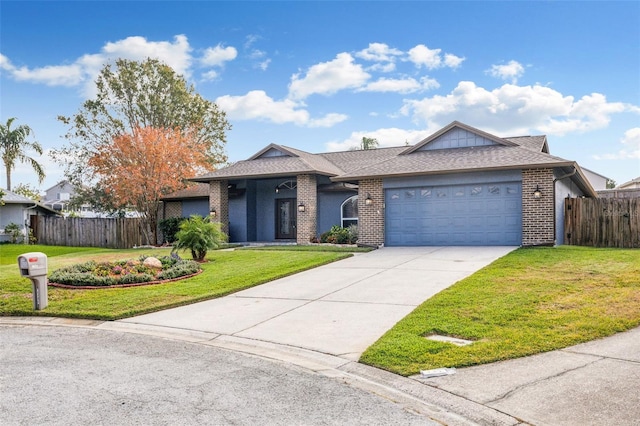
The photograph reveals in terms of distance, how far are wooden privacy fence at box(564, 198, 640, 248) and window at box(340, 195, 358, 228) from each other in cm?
792

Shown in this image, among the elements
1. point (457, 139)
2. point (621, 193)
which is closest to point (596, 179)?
point (621, 193)

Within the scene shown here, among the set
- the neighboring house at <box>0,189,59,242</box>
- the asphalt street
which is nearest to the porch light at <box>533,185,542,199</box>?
the asphalt street

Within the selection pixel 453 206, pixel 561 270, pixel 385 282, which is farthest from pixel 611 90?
pixel 385 282

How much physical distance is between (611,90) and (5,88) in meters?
26.5

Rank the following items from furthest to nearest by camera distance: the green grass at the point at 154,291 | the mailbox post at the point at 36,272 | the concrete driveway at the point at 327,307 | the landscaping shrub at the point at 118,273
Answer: the landscaping shrub at the point at 118,273 → the green grass at the point at 154,291 → the mailbox post at the point at 36,272 → the concrete driveway at the point at 327,307

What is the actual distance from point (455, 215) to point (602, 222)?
17.0 feet

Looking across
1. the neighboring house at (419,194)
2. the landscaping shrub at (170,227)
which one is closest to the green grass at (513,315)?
the neighboring house at (419,194)

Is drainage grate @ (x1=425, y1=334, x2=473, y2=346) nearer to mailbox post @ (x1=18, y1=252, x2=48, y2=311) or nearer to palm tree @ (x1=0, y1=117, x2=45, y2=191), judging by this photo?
mailbox post @ (x1=18, y1=252, x2=48, y2=311)

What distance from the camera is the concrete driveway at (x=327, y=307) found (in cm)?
691

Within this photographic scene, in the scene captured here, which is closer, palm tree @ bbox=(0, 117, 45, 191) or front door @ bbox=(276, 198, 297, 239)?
front door @ bbox=(276, 198, 297, 239)

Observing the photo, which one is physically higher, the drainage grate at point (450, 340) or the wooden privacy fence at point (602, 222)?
the wooden privacy fence at point (602, 222)

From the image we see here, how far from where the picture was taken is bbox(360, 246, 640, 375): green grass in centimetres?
572

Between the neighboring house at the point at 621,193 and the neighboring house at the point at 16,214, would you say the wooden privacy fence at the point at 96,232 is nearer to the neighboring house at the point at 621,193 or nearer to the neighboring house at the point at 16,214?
the neighboring house at the point at 16,214

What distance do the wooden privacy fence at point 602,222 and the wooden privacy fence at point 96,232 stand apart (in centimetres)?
1960
